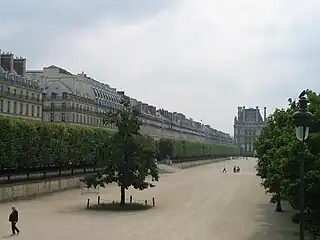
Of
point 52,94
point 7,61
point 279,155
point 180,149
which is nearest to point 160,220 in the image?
point 279,155

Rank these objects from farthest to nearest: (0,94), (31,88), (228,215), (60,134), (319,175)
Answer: (31,88)
(0,94)
(60,134)
(228,215)
(319,175)

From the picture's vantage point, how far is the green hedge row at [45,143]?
47906 millimetres

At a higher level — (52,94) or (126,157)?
(52,94)

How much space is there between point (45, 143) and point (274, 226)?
92.7 ft

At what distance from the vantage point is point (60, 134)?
189 feet

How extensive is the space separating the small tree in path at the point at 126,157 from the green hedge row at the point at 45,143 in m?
1.29

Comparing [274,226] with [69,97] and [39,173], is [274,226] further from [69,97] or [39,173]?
[69,97]

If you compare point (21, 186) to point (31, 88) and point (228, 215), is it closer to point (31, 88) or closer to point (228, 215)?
point (228, 215)

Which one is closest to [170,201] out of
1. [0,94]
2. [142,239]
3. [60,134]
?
[60,134]

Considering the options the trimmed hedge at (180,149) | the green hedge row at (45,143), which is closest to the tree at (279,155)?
the green hedge row at (45,143)

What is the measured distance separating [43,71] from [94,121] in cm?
1561

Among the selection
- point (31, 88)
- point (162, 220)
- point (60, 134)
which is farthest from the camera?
point (31, 88)

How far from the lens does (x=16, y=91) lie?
290ft

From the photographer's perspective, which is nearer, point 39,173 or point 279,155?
point 279,155
